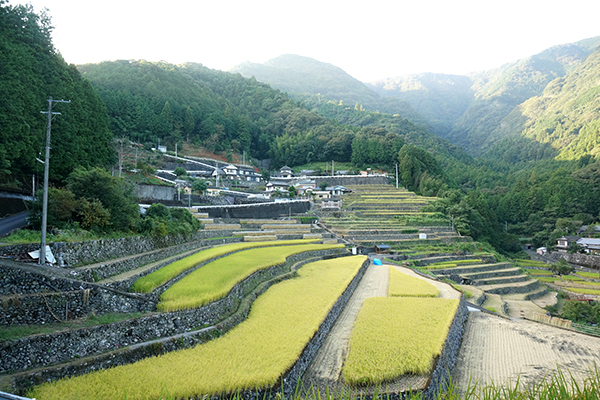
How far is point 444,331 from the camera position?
11547mm

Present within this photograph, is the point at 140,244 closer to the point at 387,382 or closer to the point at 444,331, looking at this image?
the point at 387,382

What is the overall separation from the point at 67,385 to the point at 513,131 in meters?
144

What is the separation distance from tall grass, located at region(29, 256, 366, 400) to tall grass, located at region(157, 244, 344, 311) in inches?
47.2

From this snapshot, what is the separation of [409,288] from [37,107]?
1911 cm

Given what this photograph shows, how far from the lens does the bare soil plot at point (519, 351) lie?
34.8 ft

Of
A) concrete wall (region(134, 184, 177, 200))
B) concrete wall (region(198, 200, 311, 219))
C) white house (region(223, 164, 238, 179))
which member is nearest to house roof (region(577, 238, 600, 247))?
concrete wall (region(198, 200, 311, 219))

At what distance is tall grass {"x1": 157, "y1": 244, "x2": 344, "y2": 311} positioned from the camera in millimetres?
10141

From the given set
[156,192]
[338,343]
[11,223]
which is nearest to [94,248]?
[11,223]

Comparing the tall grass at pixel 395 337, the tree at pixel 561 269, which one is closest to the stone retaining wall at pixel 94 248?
the tall grass at pixel 395 337

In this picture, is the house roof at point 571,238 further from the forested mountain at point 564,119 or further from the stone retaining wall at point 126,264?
the stone retaining wall at point 126,264

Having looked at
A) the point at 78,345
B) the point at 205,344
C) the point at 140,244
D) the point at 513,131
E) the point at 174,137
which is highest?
the point at 513,131

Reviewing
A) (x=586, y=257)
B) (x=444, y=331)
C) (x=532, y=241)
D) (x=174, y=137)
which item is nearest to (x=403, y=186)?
(x=532, y=241)

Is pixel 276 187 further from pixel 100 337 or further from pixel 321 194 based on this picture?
pixel 100 337

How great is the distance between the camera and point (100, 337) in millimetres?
7902
